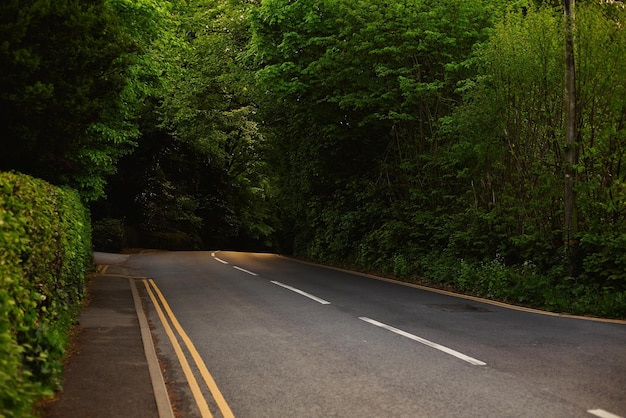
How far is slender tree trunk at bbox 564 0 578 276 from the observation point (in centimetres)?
1430

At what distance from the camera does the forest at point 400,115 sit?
1319cm

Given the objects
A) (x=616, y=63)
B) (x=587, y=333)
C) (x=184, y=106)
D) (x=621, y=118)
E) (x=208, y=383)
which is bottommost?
(x=208, y=383)

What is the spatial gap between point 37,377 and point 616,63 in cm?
1362

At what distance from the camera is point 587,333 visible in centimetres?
1049

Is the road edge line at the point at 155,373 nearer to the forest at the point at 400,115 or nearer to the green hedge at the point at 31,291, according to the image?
the green hedge at the point at 31,291

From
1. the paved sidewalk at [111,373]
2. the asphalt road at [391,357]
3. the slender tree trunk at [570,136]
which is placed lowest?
the paved sidewalk at [111,373]

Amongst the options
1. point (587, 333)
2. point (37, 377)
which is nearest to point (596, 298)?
point (587, 333)

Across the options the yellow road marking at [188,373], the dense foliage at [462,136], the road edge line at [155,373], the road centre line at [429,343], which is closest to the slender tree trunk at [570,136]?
the dense foliage at [462,136]

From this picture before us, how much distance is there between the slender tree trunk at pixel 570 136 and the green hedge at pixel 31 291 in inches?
444

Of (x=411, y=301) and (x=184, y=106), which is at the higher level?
(x=184, y=106)

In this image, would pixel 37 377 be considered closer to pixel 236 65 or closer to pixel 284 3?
pixel 284 3

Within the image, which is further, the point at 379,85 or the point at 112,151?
the point at 379,85

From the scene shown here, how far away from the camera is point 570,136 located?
14445 mm

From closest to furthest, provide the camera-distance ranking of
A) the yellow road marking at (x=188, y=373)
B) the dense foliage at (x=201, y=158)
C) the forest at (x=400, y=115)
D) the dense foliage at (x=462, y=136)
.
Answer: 1. the yellow road marking at (x=188, y=373)
2. the forest at (x=400, y=115)
3. the dense foliage at (x=462, y=136)
4. the dense foliage at (x=201, y=158)
